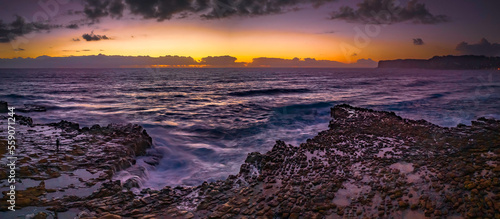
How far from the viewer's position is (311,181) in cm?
743

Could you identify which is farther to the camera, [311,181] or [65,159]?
[65,159]

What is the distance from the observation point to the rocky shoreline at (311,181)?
588cm

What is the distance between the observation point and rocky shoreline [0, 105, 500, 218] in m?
5.88

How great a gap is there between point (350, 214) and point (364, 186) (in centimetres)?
153

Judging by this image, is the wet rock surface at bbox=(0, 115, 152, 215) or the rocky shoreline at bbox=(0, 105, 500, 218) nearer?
the rocky shoreline at bbox=(0, 105, 500, 218)

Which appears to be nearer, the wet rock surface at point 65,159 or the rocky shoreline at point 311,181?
the rocky shoreline at point 311,181

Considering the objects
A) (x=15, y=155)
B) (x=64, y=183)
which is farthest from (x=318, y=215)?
(x=15, y=155)

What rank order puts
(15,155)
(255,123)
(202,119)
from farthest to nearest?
1. (202,119)
2. (255,123)
3. (15,155)

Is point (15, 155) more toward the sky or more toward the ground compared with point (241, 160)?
more toward the sky

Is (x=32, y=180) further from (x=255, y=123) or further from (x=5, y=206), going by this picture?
(x=255, y=123)

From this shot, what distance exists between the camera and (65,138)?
36.9 feet

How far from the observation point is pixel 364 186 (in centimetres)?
700

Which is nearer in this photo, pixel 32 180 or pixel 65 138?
pixel 32 180

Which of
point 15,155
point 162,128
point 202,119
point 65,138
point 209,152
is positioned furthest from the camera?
point 202,119
